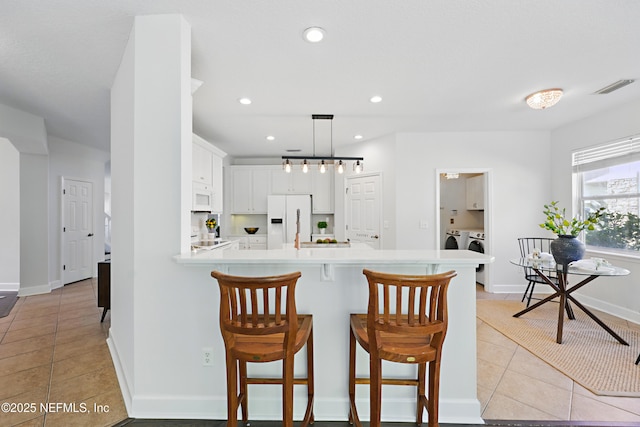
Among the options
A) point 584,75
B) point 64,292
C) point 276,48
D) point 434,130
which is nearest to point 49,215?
point 64,292

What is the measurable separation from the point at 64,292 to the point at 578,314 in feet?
24.3

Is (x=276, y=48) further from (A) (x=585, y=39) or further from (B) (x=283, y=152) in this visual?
(B) (x=283, y=152)

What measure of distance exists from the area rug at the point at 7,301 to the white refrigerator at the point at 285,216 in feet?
12.4

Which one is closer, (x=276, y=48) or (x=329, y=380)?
(x=329, y=380)

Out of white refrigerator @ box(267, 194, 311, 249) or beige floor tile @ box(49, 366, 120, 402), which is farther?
white refrigerator @ box(267, 194, 311, 249)

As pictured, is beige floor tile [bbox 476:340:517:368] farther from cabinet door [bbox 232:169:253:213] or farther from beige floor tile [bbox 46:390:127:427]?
cabinet door [bbox 232:169:253:213]

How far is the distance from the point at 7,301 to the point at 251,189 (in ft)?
13.3

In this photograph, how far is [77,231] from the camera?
5.25 m

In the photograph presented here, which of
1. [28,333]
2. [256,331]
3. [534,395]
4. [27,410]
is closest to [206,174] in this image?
[28,333]

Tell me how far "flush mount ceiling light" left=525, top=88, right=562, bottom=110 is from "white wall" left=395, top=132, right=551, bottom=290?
143 cm

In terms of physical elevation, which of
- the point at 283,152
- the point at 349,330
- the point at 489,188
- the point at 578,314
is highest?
the point at 283,152

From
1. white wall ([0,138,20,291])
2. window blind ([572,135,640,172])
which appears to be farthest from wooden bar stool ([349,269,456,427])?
white wall ([0,138,20,291])

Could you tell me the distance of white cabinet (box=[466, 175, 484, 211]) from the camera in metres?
5.53

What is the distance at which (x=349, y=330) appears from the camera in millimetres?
1879
